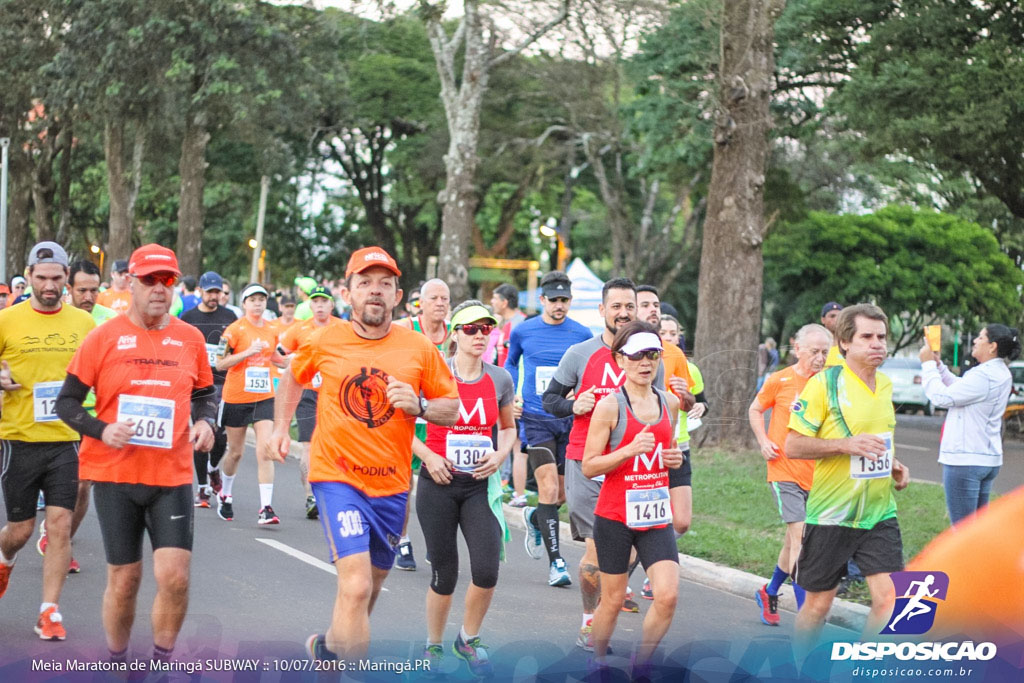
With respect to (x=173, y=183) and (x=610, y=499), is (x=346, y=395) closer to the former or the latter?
(x=610, y=499)

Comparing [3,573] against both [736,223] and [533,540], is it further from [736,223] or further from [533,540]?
[736,223]

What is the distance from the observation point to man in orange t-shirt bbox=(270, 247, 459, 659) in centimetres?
564

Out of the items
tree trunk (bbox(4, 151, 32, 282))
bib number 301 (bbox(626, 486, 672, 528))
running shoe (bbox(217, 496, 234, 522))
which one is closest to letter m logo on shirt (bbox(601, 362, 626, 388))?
bib number 301 (bbox(626, 486, 672, 528))

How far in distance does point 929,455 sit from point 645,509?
15.8 meters

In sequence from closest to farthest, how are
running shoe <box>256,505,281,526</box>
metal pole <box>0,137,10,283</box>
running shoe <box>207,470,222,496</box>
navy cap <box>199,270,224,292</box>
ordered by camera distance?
running shoe <box>256,505,281,526</box>
navy cap <box>199,270,224,292</box>
running shoe <box>207,470,222,496</box>
metal pole <box>0,137,10,283</box>

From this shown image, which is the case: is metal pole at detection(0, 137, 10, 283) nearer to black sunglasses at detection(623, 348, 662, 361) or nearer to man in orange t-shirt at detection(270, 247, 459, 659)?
man in orange t-shirt at detection(270, 247, 459, 659)

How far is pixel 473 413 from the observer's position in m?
7.18

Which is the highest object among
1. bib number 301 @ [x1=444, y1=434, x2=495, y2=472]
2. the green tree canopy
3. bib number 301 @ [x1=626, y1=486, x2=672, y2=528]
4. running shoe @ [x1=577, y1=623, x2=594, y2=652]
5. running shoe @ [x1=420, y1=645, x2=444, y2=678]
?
the green tree canopy

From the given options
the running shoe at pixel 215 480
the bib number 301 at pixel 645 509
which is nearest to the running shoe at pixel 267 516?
the running shoe at pixel 215 480

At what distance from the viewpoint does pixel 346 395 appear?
580 cm

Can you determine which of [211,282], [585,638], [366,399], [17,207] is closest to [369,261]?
[366,399]

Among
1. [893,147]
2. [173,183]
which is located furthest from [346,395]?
[173,183]

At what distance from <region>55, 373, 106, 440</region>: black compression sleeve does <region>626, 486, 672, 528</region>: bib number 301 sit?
2.51 m

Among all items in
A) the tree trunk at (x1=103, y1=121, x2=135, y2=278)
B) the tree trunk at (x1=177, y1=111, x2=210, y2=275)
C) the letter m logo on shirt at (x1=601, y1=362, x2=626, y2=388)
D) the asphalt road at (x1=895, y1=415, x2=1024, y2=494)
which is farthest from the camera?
the tree trunk at (x1=103, y1=121, x2=135, y2=278)
